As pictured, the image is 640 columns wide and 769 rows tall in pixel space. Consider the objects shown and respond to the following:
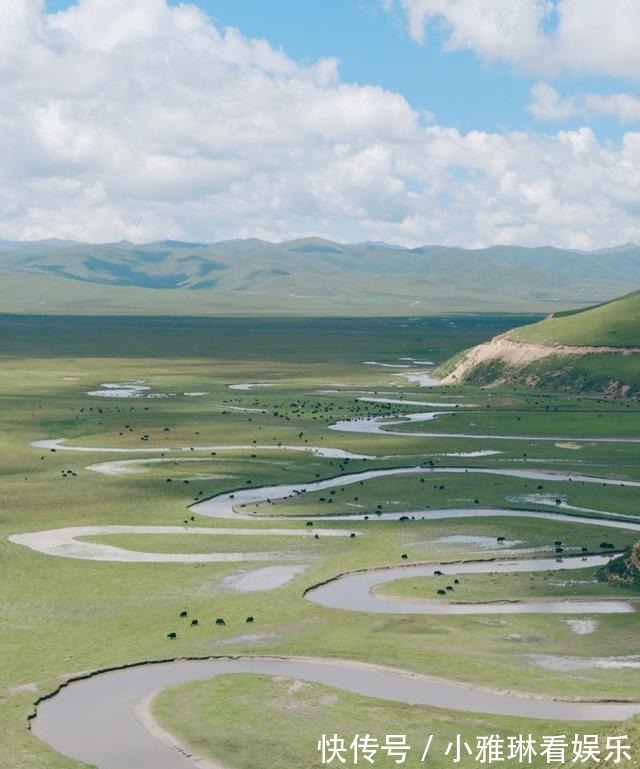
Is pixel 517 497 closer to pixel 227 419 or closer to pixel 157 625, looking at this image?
pixel 157 625

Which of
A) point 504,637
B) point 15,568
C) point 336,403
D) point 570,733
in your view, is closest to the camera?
point 570,733

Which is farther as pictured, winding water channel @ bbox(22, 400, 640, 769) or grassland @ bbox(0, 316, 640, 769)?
grassland @ bbox(0, 316, 640, 769)

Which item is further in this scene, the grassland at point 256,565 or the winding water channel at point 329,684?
the grassland at point 256,565

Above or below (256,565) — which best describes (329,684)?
below

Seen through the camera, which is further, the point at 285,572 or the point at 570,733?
the point at 285,572

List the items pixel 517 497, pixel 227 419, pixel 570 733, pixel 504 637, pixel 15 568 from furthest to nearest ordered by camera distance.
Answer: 1. pixel 227 419
2. pixel 517 497
3. pixel 15 568
4. pixel 504 637
5. pixel 570 733

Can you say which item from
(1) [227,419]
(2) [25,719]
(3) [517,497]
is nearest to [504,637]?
(2) [25,719]

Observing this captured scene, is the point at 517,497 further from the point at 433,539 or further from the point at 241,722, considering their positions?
the point at 241,722

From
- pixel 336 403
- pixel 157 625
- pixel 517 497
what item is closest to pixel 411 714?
pixel 157 625

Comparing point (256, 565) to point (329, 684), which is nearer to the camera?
point (329, 684)
